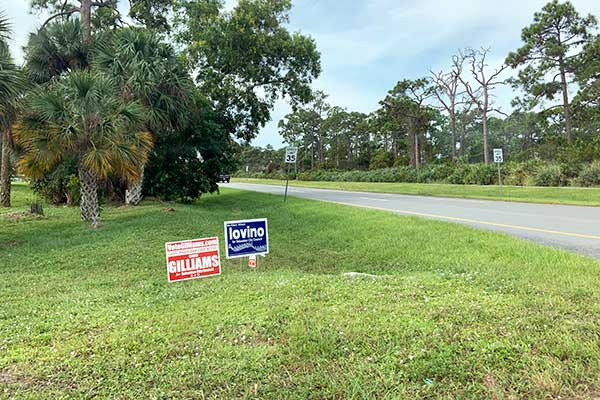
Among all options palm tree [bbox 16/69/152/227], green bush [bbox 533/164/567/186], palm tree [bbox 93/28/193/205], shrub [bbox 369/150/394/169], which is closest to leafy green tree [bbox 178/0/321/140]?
palm tree [bbox 93/28/193/205]

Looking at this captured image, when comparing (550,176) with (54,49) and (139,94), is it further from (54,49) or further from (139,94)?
(54,49)

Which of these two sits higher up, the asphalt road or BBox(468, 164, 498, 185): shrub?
BBox(468, 164, 498, 185): shrub

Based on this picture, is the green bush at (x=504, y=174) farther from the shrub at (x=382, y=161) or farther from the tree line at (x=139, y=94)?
the tree line at (x=139, y=94)

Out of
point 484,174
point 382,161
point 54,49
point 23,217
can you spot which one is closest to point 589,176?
point 484,174

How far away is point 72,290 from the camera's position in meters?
4.84

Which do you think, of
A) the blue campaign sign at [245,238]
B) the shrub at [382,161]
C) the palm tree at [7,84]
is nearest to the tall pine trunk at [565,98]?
the shrub at [382,161]

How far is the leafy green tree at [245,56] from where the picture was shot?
19.6 metres

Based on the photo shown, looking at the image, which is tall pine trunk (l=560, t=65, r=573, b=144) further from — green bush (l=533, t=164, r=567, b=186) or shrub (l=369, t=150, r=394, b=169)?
shrub (l=369, t=150, r=394, b=169)

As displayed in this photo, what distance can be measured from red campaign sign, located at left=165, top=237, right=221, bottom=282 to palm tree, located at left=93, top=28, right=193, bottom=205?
9785mm

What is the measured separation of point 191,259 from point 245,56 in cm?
1800

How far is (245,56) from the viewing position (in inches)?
813

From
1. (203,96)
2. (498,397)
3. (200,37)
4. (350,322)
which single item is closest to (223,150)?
(203,96)

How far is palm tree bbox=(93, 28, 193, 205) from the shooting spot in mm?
13516

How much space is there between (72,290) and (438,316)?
14.1 feet
